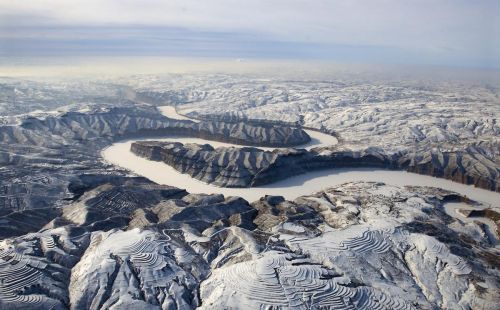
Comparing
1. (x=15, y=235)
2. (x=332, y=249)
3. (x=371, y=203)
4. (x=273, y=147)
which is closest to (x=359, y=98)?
(x=273, y=147)

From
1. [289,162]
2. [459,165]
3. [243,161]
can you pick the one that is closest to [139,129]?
[243,161]

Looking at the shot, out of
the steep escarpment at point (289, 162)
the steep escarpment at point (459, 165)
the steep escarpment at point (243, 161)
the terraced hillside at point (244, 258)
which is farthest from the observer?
the steep escarpment at point (459, 165)

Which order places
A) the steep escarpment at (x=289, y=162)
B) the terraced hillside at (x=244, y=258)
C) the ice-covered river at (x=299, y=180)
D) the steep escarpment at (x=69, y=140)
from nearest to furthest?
the terraced hillside at (x=244, y=258), the steep escarpment at (x=69, y=140), the ice-covered river at (x=299, y=180), the steep escarpment at (x=289, y=162)

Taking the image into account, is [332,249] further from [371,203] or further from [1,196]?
[1,196]

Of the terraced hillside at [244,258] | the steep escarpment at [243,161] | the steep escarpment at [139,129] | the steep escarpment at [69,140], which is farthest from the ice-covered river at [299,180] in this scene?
the steep escarpment at [139,129]

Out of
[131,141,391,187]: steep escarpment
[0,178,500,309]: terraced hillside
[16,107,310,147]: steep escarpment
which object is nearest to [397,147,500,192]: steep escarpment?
[131,141,391,187]: steep escarpment

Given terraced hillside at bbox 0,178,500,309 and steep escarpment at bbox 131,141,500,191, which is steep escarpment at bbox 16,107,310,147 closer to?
steep escarpment at bbox 131,141,500,191

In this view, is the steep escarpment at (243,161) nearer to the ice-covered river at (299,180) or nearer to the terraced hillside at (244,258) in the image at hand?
the ice-covered river at (299,180)
